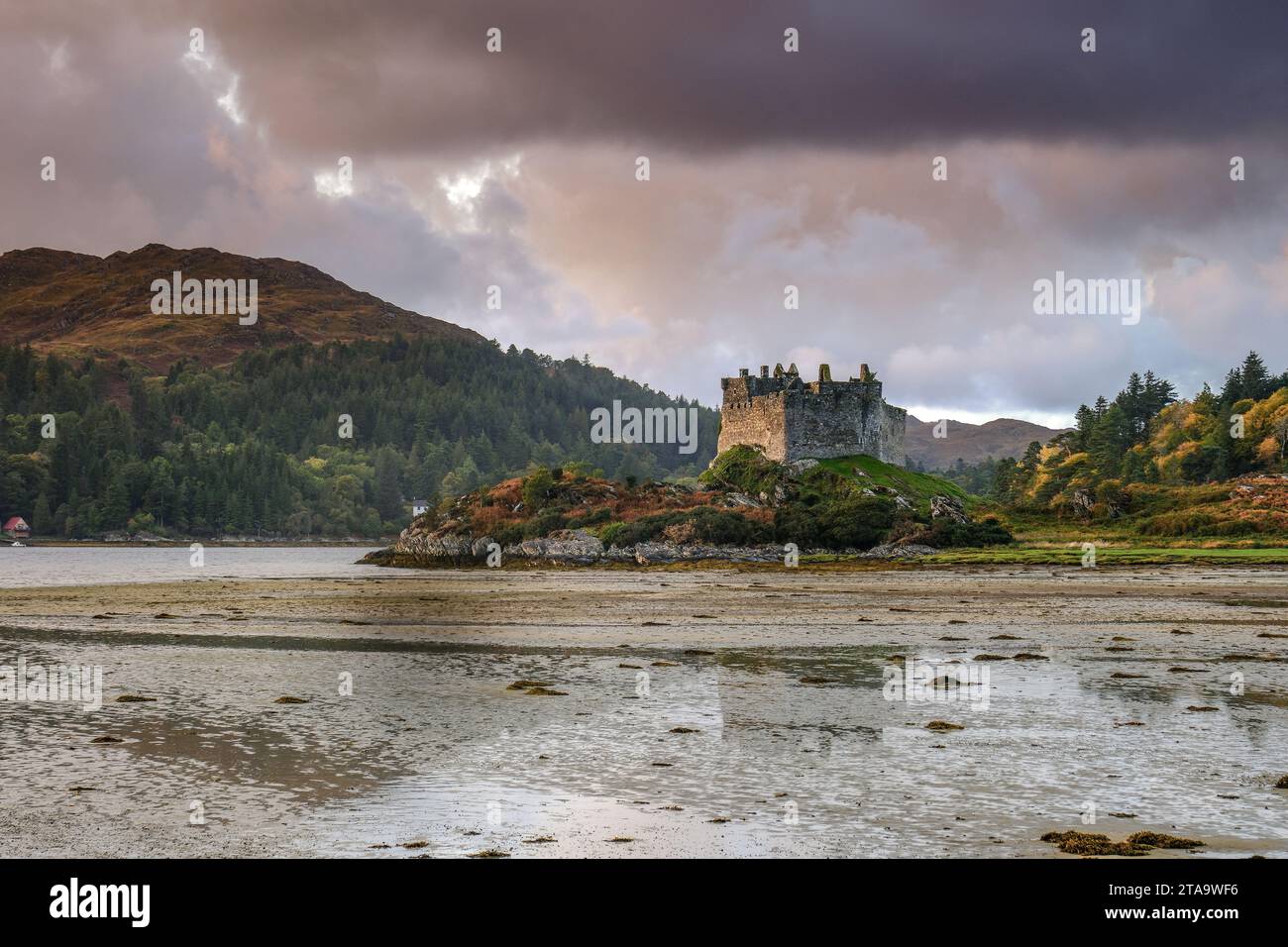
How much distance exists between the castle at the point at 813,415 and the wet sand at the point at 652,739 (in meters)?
70.5

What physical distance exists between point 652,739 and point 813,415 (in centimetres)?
9646

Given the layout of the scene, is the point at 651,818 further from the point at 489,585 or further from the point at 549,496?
the point at 549,496

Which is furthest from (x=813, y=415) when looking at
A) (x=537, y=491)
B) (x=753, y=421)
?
(x=537, y=491)

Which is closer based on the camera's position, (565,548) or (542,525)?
(565,548)

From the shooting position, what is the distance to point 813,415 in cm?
11512

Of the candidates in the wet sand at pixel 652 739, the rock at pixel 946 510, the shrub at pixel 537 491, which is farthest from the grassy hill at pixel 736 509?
the wet sand at pixel 652 739

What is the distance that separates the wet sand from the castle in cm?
7052

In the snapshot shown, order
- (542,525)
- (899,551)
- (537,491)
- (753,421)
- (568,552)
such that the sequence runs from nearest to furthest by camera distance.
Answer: (899,551), (568,552), (542,525), (537,491), (753,421)

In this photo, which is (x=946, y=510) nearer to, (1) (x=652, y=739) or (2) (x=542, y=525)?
(2) (x=542, y=525)

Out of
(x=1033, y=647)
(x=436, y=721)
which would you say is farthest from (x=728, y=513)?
(x=436, y=721)

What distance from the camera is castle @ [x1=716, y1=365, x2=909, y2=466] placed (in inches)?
4523

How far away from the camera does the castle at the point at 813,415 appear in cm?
11488

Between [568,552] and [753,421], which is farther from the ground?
[753,421]

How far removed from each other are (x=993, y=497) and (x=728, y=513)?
92.9m
